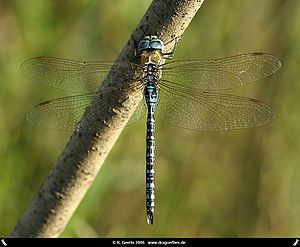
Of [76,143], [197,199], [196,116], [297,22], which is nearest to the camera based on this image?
[76,143]

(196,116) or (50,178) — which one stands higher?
(196,116)

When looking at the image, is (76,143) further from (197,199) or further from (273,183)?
(273,183)

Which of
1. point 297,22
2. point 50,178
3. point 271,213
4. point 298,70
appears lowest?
point 50,178

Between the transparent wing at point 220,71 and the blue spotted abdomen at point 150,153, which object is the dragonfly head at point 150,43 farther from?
the transparent wing at point 220,71

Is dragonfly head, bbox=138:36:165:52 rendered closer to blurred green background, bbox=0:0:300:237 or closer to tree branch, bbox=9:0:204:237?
tree branch, bbox=9:0:204:237

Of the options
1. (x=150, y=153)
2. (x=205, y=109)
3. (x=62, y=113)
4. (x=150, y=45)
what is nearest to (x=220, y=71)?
(x=205, y=109)

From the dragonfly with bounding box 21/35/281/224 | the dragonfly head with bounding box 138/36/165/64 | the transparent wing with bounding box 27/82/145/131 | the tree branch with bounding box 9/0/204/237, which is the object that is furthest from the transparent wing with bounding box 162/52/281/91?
the tree branch with bounding box 9/0/204/237

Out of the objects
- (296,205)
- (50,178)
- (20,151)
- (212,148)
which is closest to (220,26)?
Answer: (212,148)

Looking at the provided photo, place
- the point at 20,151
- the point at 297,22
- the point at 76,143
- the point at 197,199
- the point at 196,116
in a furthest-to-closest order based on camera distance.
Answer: the point at 197,199 → the point at 297,22 → the point at 20,151 → the point at 196,116 → the point at 76,143
